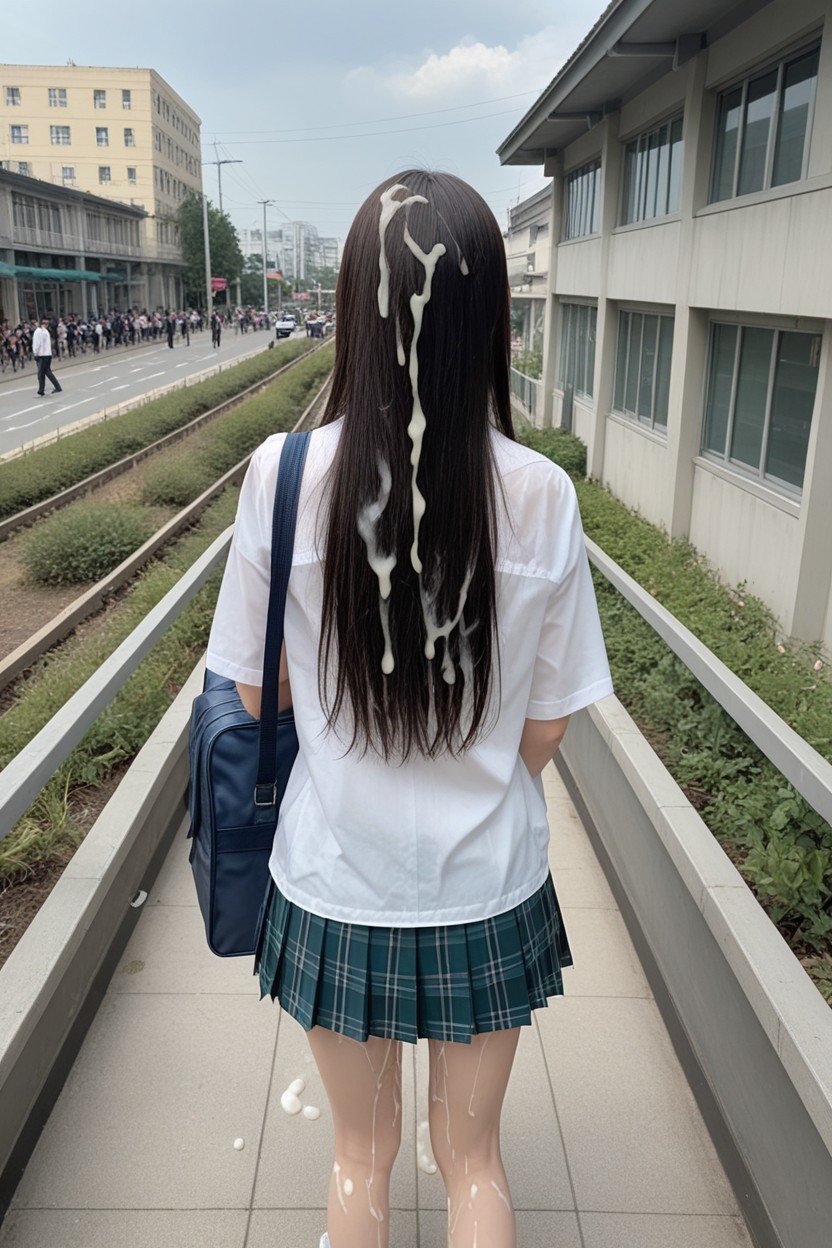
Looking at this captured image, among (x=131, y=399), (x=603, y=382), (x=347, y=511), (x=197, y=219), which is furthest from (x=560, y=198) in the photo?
(x=197, y=219)

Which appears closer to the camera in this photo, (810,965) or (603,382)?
(810,965)

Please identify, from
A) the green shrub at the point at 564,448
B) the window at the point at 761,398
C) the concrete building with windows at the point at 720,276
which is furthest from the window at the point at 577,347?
the window at the point at 761,398

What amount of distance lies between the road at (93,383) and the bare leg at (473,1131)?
67.4ft

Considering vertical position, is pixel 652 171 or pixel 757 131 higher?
pixel 652 171

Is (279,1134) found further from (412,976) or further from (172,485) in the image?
(172,485)

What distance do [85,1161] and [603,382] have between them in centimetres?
1333

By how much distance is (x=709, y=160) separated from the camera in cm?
971

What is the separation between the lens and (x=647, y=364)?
501 inches

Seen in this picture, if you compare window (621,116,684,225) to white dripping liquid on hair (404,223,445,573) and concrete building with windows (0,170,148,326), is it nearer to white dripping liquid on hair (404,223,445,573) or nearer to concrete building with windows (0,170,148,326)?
white dripping liquid on hair (404,223,445,573)

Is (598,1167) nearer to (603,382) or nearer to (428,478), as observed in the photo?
(428,478)

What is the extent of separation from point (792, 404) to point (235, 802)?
7.04m

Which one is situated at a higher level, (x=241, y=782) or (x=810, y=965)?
(x=241, y=782)

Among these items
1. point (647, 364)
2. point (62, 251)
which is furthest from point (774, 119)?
point (62, 251)

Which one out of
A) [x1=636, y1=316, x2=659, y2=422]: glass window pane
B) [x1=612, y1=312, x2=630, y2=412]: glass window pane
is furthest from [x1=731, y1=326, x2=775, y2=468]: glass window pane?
[x1=612, y1=312, x2=630, y2=412]: glass window pane
